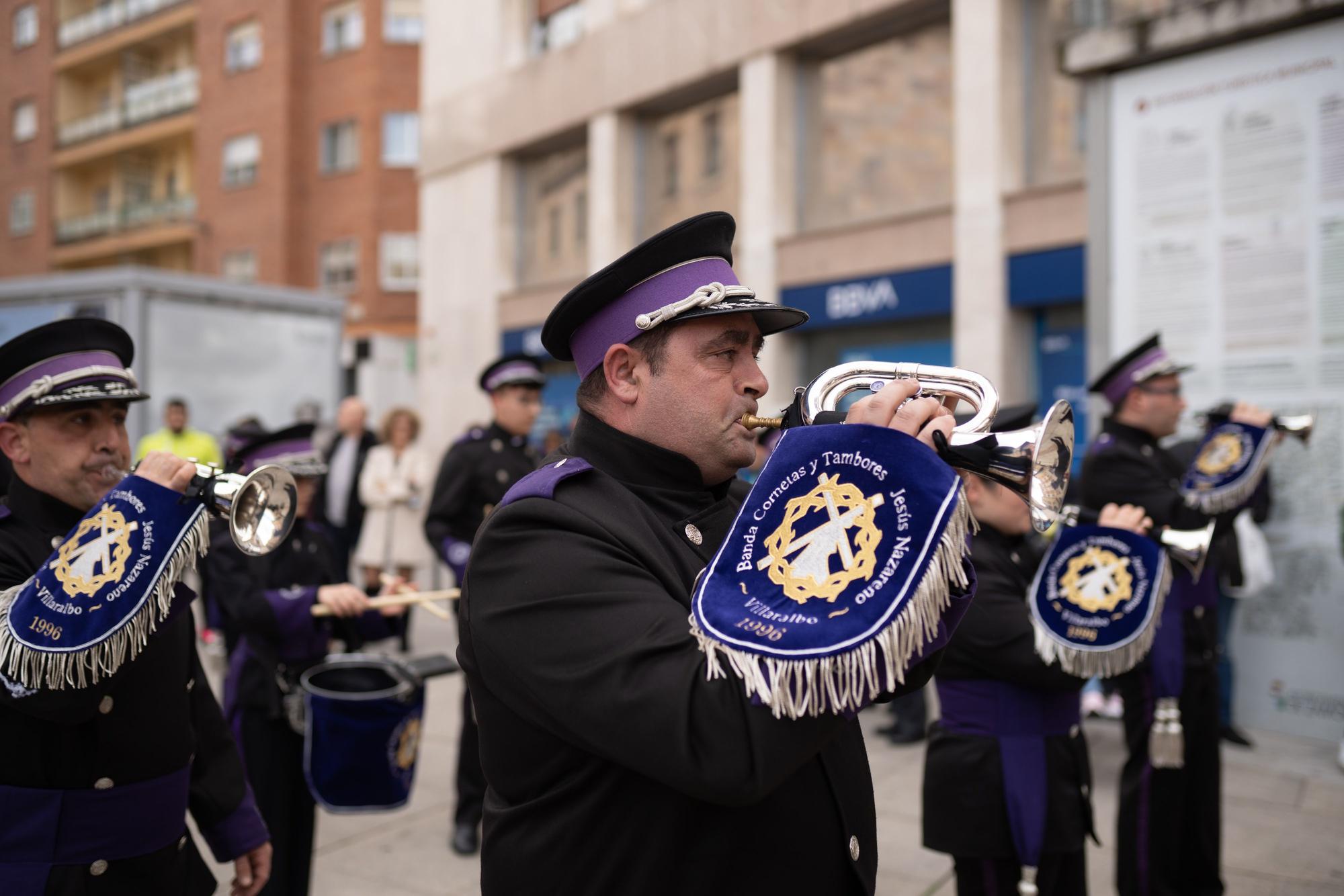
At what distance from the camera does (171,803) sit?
106 inches

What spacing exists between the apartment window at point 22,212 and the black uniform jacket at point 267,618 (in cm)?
3846

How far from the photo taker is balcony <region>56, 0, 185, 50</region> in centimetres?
3306

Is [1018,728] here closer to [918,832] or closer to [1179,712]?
[1179,712]

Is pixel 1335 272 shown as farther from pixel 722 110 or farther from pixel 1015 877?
pixel 722 110

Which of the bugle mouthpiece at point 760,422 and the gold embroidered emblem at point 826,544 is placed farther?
the bugle mouthpiece at point 760,422

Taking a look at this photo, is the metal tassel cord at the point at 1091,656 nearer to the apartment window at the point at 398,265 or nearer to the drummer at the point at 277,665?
the drummer at the point at 277,665

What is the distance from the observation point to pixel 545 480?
190 centimetres

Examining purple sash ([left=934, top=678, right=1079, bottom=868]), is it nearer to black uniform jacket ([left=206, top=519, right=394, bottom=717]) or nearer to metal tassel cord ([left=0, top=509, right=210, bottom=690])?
metal tassel cord ([left=0, top=509, right=210, bottom=690])

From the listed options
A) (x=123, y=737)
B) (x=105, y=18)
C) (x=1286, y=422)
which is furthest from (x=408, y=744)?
(x=105, y=18)

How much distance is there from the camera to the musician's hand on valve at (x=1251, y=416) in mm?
5016

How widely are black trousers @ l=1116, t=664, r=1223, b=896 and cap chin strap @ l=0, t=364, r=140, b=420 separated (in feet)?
12.4

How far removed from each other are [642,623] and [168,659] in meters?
1.58

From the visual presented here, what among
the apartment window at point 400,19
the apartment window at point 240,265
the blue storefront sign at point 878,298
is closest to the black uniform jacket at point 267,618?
the blue storefront sign at point 878,298

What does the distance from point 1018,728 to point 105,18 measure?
38354 millimetres
